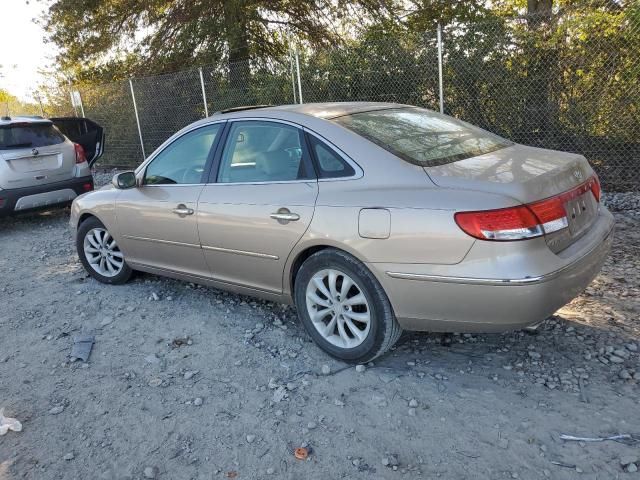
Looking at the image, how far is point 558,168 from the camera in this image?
311 cm

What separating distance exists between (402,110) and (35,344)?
10.7ft

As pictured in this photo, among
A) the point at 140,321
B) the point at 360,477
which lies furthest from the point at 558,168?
the point at 140,321

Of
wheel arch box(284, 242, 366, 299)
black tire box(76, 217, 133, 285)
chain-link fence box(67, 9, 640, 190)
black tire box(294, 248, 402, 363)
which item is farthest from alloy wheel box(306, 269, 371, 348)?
chain-link fence box(67, 9, 640, 190)

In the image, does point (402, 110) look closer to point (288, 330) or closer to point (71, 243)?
point (288, 330)

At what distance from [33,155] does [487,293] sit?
702cm

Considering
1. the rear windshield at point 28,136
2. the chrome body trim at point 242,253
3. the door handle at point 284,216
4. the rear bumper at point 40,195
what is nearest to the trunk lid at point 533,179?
the door handle at point 284,216

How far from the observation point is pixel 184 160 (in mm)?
4348

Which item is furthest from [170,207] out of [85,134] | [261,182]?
[85,134]

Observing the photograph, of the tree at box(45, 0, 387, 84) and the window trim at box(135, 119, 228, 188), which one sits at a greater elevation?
the tree at box(45, 0, 387, 84)

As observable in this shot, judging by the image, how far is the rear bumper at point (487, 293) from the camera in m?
2.70

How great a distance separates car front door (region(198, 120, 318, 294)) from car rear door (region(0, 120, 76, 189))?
15.8ft

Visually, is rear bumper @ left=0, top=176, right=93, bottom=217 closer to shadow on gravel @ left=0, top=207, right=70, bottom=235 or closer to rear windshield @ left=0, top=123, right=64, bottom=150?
shadow on gravel @ left=0, top=207, right=70, bottom=235

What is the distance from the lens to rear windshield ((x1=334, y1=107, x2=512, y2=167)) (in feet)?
10.7

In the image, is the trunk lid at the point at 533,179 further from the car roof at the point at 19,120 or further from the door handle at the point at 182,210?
the car roof at the point at 19,120
